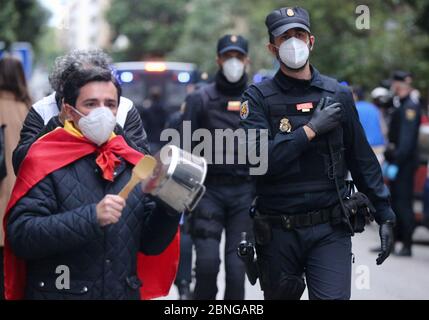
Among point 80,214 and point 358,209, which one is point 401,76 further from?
point 80,214

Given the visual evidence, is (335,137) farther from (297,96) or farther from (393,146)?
(393,146)

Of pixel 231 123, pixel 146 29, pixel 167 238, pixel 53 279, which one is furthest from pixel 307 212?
pixel 146 29

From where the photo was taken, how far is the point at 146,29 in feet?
187

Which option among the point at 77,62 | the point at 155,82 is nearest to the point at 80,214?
the point at 77,62

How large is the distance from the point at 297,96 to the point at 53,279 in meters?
1.79

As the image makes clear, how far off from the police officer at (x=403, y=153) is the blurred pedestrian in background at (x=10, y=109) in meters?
5.54

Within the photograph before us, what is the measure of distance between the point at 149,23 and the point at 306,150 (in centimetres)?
5321

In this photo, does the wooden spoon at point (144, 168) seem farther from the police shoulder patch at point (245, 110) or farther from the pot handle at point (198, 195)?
the police shoulder patch at point (245, 110)

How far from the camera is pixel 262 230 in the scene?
4953 millimetres

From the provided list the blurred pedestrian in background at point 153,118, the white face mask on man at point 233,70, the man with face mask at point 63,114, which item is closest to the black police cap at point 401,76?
the blurred pedestrian in background at point 153,118

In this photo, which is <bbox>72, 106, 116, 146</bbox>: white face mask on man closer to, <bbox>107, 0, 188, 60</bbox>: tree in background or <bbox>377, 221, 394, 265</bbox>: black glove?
<bbox>377, 221, 394, 265</bbox>: black glove

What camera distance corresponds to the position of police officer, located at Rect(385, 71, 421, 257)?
1127 cm

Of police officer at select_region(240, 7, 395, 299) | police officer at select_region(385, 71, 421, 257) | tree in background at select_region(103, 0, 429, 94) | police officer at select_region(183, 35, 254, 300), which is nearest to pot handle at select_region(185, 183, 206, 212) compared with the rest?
police officer at select_region(240, 7, 395, 299)
